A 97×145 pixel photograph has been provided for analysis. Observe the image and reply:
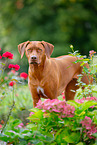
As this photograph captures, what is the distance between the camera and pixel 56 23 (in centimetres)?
1579

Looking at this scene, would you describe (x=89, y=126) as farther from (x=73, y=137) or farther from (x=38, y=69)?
(x=38, y=69)

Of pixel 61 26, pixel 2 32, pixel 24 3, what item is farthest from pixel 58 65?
pixel 2 32

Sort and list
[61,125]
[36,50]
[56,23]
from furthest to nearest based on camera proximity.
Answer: [56,23], [36,50], [61,125]

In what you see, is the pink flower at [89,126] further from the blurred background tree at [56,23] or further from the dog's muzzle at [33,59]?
the blurred background tree at [56,23]

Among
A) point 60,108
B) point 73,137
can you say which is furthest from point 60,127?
point 60,108

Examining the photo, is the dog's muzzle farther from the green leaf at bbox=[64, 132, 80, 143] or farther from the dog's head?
the green leaf at bbox=[64, 132, 80, 143]

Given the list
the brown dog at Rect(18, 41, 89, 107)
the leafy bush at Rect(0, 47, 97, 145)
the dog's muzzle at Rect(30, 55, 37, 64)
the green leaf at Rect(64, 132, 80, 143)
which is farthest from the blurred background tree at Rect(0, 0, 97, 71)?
the green leaf at Rect(64, 132, 80, 143)

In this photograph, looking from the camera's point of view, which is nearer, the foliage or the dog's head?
the foliage

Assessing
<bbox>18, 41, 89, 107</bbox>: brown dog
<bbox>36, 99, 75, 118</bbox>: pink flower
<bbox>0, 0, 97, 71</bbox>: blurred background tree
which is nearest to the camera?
<bbox>36, 99, 75, 118</bbox>: pink flower

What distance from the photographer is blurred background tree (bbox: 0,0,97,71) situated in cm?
1558

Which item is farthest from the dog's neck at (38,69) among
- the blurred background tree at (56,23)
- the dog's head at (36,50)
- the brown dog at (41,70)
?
the blurred background tree at (56,23)

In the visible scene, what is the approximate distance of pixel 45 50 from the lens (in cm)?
402

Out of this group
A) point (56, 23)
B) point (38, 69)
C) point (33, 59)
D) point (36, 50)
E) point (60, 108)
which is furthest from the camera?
point (56, 23)

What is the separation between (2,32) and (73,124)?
16754mm
